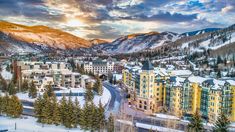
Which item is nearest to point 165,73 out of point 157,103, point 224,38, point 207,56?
point 157,103

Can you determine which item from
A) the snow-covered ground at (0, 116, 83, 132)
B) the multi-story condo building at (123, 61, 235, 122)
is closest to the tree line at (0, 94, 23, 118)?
the snow-covered ground at (0, 116, 83, 132)

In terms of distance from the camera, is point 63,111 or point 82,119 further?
point 63,111

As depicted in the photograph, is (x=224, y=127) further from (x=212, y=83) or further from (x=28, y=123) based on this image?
(x=28, y=123)

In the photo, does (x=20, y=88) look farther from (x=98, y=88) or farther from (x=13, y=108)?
(x=13, y=108)

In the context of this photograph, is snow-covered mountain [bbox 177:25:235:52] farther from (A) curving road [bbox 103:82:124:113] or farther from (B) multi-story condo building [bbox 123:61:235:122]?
(B) multi-story condo building [bbox 123:61:235:122]

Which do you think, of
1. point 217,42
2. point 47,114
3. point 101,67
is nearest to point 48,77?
point 47,114
